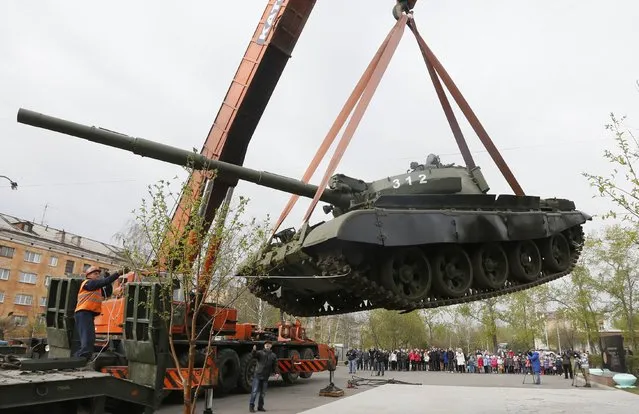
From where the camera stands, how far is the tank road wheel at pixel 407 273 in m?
7.45

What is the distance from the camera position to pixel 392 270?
7.50 meters

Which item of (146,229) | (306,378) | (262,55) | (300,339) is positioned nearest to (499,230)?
(146,229)

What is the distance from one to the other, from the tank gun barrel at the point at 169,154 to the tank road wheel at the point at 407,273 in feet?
5.92

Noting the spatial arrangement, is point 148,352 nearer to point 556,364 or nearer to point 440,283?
point 440,283

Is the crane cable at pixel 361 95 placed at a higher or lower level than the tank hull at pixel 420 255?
higher

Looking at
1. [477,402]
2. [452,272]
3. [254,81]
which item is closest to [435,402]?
[477,402]

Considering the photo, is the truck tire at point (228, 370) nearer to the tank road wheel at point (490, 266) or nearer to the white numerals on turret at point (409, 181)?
the white numerals on turret at point (409, 181)

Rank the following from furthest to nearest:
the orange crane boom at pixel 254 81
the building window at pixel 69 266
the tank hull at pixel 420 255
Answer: the building window at pixel 69 266 < the orange crane boom at pixel 254 81 < the tank hull at pixel 420 255

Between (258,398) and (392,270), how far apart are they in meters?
5.19

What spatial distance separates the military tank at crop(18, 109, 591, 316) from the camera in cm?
710

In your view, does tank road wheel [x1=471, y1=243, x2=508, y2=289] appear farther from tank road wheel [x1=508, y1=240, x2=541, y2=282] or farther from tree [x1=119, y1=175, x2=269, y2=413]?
tree [x1=119, y1=175, x2=269, y2=413]

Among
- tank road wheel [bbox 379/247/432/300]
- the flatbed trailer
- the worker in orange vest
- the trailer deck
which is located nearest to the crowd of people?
tank road wheel [bbox 379/247/432/300]

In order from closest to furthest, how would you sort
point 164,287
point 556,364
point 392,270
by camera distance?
point 164,287, point 392,270, point 556,364

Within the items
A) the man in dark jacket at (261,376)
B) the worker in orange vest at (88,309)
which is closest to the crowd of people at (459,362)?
the man in dark jacket at (261,376)
